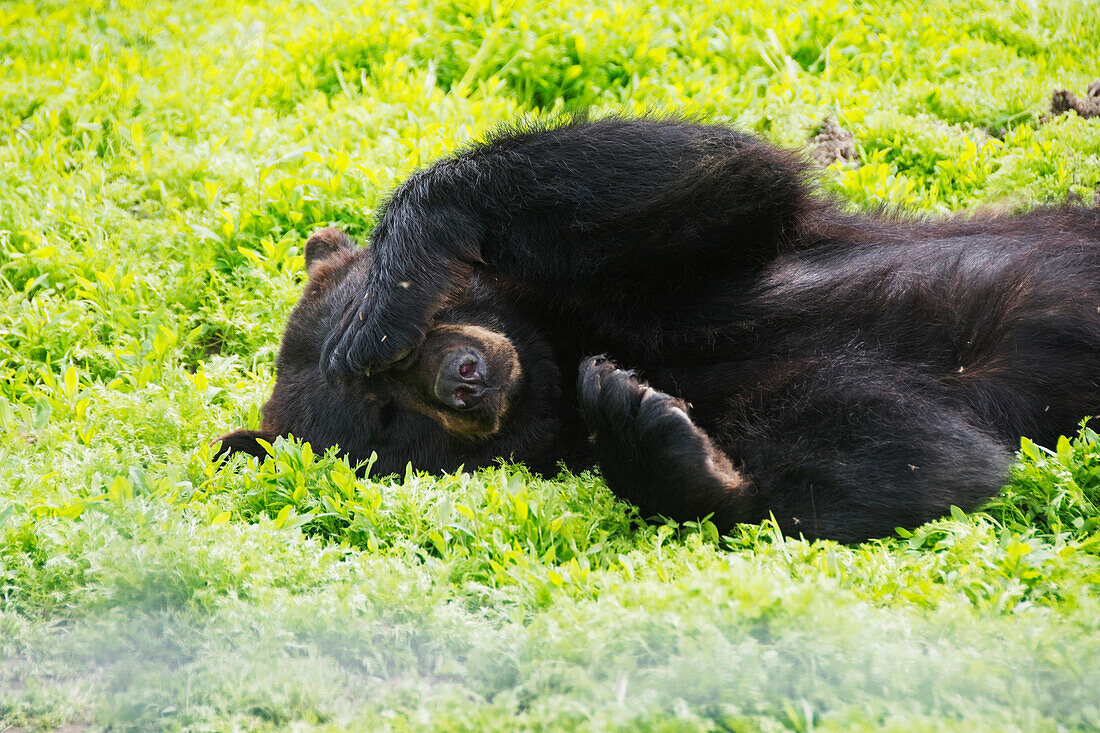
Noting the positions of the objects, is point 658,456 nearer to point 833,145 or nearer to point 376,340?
point 376,340

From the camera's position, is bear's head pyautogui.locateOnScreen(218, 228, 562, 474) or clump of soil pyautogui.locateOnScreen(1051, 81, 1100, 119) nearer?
bear's head pyautogui.locateOnScreen(218, 228, 562, 474)

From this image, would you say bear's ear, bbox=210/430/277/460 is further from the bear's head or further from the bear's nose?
the bear's nose

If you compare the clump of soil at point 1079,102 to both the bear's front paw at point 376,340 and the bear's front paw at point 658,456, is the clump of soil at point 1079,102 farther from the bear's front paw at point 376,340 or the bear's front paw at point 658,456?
the bear's front paw at point 376,340

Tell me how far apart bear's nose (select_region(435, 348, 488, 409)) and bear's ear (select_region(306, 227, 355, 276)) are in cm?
123

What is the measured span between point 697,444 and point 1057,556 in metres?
1.15

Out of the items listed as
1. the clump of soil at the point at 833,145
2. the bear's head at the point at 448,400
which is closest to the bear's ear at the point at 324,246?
the bear's head at the point at 448,400

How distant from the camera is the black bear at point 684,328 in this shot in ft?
11.8

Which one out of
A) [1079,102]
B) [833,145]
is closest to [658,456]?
[833,145]

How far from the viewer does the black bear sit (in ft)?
11.8

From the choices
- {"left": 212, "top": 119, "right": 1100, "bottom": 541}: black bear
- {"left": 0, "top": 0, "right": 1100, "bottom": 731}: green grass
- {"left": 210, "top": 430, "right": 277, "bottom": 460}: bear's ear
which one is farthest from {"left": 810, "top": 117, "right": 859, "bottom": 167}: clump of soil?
{"left": 210, "top": 430, "right": 277, "bottom": 460}: bear's ear

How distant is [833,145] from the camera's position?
20.2ft

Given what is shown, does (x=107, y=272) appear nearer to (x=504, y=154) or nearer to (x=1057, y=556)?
(x=504, y=154)

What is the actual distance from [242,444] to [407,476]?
937 millimetres

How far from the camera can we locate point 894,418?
3586 millimetres
